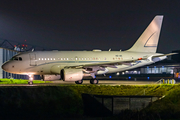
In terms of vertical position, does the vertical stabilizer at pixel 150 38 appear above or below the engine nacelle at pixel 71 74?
above

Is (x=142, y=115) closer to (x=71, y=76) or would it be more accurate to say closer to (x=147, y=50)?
(x=71, y=76)

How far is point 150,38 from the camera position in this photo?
41281 millimetres

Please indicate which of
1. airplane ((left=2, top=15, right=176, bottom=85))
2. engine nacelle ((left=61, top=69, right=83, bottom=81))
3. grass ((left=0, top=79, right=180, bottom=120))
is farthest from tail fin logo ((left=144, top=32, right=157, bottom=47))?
grass ((left=0, top=79, right=180, bottom=120))

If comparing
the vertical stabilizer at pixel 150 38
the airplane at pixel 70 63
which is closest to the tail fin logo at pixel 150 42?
the vertical stabilizer at pixel 150 38

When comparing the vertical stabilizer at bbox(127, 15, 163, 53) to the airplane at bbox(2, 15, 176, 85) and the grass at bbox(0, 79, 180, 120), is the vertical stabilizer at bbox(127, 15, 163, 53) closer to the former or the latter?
the airplane at bbox(2, 15, 176, 85)

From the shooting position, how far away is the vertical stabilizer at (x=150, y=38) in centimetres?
4107

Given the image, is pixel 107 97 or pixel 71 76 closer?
pixel 107 97

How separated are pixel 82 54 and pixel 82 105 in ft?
47.9

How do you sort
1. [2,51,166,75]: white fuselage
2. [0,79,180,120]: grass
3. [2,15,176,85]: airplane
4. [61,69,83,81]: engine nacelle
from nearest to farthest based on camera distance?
[0,79,180,120]: grass
[61,69,83,81]: engine nacelle
[2,15,176,85]: airplane
[2,51,166,75]: white fuselage

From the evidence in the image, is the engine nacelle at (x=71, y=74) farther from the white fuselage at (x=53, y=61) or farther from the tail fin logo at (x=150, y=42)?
the tail fin logo at (x=150, y=42)

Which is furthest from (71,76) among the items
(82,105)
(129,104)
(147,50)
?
(147,50)

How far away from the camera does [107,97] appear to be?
22359 mm

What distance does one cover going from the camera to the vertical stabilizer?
135ft

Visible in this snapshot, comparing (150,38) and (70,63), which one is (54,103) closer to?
(70,63)
